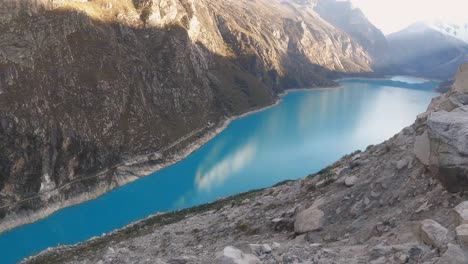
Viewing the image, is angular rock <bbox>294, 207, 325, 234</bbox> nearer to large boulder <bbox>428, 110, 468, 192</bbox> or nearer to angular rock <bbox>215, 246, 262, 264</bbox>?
large boulder <bbox>428, 110, 468, 192</bbox>

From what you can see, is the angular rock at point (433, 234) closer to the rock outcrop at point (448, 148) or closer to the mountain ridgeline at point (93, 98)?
the rock outcrop at point (448, 148)

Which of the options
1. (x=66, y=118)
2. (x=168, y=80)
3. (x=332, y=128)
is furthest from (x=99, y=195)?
(x=332, y=128)

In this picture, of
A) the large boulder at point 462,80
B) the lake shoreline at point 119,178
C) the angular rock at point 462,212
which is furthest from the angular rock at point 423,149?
the lake shoreline at point 119,178

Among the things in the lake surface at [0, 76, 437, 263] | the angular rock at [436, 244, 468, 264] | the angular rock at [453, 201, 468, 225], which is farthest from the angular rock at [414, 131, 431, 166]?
the lake surface at [0, 76, 437, 263]

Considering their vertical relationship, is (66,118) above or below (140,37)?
below

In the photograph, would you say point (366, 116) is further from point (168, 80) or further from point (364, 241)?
point (364, 241)

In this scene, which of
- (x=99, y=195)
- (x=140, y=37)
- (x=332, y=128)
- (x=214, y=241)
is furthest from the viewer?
(x=332, y=128)

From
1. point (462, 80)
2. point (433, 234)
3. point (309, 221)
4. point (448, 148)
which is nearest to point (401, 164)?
point (448, 148)
